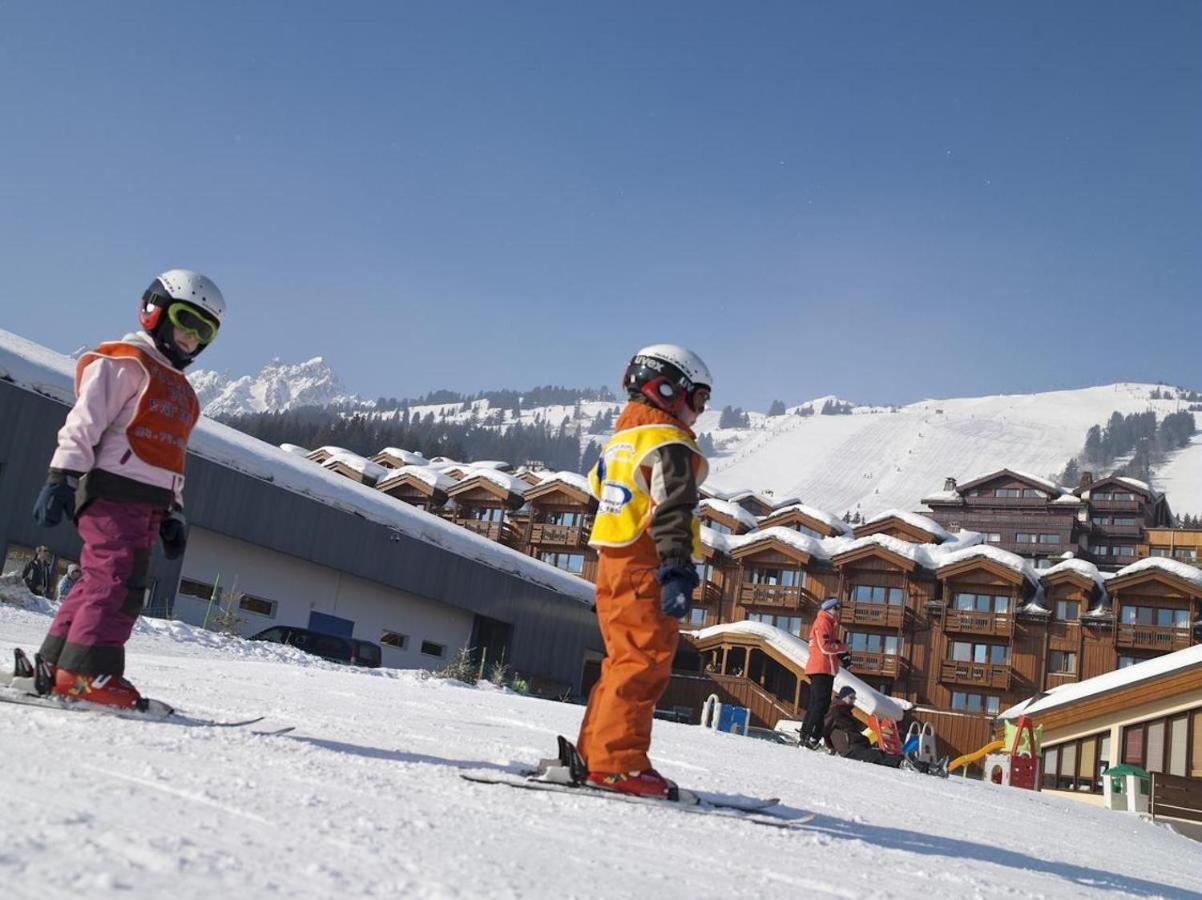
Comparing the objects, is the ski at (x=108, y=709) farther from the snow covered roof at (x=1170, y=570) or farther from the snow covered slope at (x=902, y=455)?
the snow covered slope at (x=902, y=455)

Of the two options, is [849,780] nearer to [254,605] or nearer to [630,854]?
[630,854]

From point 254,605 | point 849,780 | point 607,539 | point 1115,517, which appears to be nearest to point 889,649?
point 254,605

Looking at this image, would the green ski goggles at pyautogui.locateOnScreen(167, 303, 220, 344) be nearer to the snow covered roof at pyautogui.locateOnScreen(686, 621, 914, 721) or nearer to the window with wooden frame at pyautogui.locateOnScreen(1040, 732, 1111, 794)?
the window with wooden frame at pyautogui.locateOnScreen(1040, 732, 1111, 794)

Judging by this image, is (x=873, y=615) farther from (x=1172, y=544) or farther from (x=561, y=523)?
(x=1172, y=544)

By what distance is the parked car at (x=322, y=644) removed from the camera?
64.2 ft

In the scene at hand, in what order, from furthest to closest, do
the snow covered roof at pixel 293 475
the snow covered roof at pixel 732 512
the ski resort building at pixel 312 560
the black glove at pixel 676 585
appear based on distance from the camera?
the snow covered roof at pixel 732 512 → the snow covered roof at pixel 293 475 → the ski resort building at pixel 312 560 → the black glove at pixel 676 585

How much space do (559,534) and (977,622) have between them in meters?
17.2

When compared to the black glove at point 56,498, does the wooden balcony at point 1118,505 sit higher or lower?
higher

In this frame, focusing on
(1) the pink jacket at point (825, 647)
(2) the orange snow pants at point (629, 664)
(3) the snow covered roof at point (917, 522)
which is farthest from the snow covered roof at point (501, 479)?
(2) the orange snow pants at point (629, 664)

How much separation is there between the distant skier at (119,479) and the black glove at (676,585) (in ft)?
5.97

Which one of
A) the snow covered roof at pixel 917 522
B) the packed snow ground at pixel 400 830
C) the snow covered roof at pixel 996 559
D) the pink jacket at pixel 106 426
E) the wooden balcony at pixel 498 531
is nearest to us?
the packed snow ground at pixel 400 830

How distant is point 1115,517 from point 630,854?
70.3 metres

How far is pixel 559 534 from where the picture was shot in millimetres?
45750

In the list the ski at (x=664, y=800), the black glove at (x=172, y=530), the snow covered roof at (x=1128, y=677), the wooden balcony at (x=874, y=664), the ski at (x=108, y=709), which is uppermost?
the wooden balcony at (x=874, y=664)
